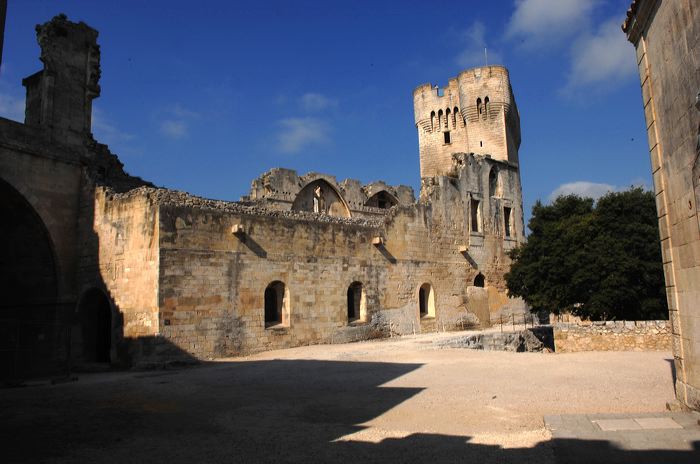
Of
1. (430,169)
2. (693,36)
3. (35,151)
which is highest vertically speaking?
(430,169)

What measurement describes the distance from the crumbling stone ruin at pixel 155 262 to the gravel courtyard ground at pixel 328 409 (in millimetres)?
2191

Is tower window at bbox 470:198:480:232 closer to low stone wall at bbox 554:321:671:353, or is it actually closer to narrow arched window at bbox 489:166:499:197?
narrow arched window at bbox 489:166:499:197

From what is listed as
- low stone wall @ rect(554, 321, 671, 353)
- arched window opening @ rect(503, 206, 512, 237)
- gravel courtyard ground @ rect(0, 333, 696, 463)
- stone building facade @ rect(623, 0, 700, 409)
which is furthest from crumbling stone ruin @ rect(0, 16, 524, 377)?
stone building facade @ rect(623, 0, 700, 409)

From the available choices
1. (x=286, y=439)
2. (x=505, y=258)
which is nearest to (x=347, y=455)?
(x=286, y=439)

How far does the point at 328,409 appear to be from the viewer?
7.30 m

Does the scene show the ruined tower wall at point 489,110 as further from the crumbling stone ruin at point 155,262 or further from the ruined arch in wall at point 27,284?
the ruined arch in wall at point 27,284

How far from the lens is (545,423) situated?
588cm

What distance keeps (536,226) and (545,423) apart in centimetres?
1562

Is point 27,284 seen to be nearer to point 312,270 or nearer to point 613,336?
point 312,270

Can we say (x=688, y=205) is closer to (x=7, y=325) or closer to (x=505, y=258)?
(x=7, y=325)

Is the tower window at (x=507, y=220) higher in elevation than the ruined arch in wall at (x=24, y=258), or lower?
higher

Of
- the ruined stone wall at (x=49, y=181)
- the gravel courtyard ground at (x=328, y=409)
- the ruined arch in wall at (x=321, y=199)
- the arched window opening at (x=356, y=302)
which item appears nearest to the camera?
the gravel courtyard ground at (x=328, y=409)

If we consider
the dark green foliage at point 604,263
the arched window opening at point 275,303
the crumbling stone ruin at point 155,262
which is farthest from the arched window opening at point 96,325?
the dark green foliage at point 604,263

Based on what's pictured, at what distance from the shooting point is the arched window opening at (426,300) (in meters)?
20.7
